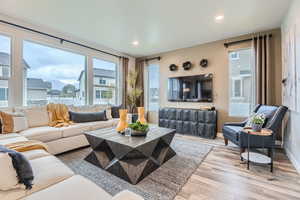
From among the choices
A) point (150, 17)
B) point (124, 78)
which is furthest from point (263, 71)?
point (124, 78)

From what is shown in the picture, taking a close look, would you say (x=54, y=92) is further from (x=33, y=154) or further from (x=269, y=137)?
(x=269, y=137)

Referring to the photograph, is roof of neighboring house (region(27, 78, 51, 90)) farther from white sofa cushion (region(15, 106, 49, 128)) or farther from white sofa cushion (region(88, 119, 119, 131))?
white sofa cushion (region(88, 119, 119, 131))

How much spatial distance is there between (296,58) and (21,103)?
16.5 feet

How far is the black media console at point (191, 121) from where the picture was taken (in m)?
3.64

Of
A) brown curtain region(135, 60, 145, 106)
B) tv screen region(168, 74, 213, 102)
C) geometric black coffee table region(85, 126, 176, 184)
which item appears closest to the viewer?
geometric black coffee table region(85, 126, 176, 184)

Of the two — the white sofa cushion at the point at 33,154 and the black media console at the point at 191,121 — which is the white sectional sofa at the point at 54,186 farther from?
the black media console at the point at 191,121

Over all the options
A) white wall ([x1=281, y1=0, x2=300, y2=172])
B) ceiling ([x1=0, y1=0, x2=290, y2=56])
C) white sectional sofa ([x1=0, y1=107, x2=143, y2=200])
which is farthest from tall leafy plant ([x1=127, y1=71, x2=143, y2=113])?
white wall ([x1=281, y1=0, x2=300, y2=172])

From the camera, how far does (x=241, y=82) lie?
3.64 metres

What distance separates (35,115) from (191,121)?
3.58m

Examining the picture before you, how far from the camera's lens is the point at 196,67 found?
429cm

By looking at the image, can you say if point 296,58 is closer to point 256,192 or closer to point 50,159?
point 256,192

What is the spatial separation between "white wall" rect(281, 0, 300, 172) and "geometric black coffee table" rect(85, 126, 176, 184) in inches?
76.2

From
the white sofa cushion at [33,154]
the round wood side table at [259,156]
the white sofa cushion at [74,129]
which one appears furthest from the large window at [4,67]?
the round wood side table at [259,156]

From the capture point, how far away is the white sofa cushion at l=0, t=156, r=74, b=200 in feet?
3.10
